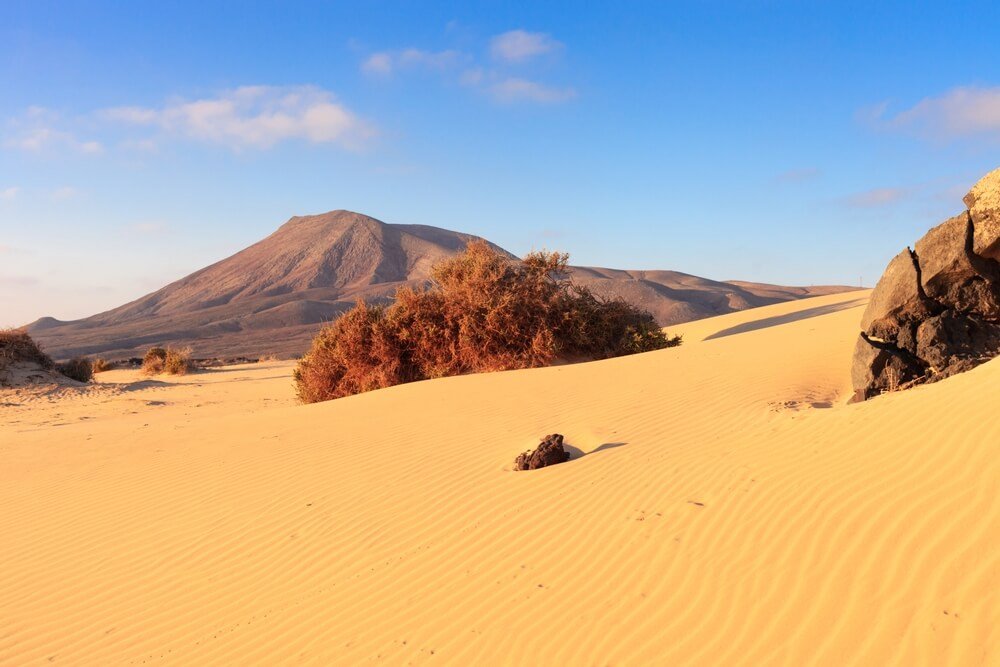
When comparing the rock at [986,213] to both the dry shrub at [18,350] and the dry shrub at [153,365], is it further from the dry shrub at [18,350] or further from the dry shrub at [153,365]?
the dry shrub at [153,365]

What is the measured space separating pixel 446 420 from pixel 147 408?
1249cm

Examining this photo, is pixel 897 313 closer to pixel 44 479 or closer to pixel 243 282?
pixel 44 479

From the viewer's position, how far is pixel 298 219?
128 metres

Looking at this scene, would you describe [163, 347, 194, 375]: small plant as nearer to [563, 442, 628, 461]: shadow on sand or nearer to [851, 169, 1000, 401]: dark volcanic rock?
[563, 442, 628, 461]: shadow on sand

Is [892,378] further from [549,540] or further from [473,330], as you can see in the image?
[473,330]

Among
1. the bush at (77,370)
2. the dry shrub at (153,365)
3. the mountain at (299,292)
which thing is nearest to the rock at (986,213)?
the bush at (77,370)

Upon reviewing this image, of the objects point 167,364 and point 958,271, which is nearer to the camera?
point 958,271

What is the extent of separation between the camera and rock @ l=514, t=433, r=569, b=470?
292 inches

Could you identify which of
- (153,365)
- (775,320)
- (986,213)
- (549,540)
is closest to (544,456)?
(549,540)

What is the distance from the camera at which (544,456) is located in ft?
24.3

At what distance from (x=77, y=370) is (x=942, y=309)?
26.6 m

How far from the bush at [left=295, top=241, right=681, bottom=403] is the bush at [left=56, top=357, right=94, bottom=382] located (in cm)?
1285

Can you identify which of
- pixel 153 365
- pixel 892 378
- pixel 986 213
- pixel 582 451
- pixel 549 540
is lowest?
pixel 549 540

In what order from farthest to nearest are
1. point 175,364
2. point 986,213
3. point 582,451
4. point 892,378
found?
point 175,364, point 892,378, point 986,213, point 582,451
